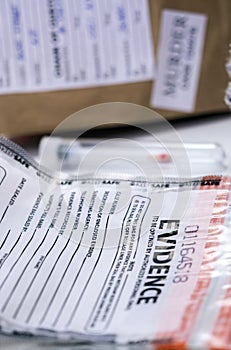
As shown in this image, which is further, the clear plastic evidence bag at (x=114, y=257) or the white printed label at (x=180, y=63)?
the white printed label at (x=180, y=63)

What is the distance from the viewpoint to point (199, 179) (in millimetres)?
369

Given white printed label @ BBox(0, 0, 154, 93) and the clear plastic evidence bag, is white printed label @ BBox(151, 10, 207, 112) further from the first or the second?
the clear plastic evidence bag

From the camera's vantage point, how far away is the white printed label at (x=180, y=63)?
1.87ft

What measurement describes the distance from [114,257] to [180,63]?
308 mm

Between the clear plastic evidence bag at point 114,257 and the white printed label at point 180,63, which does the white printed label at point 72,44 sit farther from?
the clear plastic evidence bag at point 114,257

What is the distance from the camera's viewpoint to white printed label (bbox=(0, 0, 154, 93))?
54cm

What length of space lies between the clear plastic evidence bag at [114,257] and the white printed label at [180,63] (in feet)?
0.68

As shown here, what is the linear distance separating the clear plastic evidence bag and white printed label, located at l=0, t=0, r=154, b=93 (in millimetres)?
178

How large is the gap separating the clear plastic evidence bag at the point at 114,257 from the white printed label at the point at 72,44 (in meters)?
0.18

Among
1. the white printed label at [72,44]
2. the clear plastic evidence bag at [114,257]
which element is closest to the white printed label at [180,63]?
the white printed label at [72,44]

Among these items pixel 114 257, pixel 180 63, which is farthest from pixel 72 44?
pixel 114 257

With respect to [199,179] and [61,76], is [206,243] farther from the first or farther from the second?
[61,76]

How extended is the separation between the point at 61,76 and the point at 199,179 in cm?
22

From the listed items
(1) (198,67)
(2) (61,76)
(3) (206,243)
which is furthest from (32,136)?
(3) (206,243)
